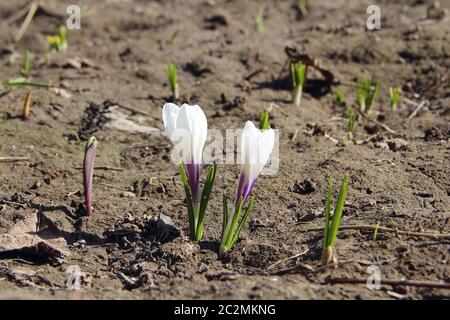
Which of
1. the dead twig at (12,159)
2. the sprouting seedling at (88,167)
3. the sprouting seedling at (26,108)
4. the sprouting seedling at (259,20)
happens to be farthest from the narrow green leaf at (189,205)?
the sprouting seedling at (259,20)

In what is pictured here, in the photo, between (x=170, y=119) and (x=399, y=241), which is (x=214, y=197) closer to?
(x=170, y=119)

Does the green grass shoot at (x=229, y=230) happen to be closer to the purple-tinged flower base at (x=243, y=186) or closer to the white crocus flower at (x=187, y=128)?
the purple-tinged flower base at (x=243, y=186)

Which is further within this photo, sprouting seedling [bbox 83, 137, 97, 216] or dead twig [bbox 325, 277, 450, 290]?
sprouting seedling [bbox 83, 137, 97, 216]

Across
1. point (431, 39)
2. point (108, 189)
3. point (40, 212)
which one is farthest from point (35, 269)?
point (431, 39)

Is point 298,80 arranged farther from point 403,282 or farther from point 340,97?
point 403,282

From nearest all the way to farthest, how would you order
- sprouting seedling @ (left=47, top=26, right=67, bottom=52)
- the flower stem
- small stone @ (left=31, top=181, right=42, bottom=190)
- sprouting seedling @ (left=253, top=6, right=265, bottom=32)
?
1. small stone @ (left=31, top=181, right=42, bottom=190)
2. the flower stem
3. sprouting seedling @ (left=47, top=26, right=67, bottom=52)
4. sprouting seedling @ (left=253, top=6, right=265, bottom=32)

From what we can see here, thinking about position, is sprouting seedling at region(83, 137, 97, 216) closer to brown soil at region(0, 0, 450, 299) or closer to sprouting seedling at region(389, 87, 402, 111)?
brown soil at region(0, 0, 450, 299)

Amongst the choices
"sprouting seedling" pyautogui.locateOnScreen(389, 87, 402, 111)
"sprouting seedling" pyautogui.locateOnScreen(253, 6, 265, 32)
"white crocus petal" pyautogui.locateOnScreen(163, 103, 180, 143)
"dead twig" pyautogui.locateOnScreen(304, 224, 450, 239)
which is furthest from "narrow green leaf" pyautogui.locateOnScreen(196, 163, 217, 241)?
"sprouting seedling" pyautogui.locateOnScreen(253, 6, 265, 32)
